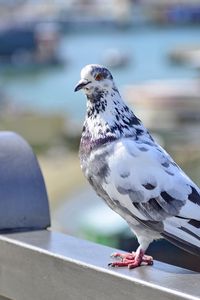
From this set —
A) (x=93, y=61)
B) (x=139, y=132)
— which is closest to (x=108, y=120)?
(x=139, y=132)

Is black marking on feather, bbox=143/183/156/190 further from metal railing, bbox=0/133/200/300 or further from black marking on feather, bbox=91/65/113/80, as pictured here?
black marking on feather, bbox=91/65/113/80

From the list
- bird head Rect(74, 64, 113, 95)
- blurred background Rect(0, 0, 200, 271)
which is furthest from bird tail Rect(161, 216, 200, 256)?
bird head Rect(74, 64, 113, 95)

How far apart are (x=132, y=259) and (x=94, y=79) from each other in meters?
0.46

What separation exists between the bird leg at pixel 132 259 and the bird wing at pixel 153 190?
7 centimetres

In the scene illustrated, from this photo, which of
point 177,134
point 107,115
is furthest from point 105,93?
point 177,134

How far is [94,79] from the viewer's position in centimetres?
230

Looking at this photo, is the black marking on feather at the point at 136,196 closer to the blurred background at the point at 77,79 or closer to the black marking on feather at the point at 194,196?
the black marking on feather at the point at 194,196

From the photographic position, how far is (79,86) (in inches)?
89.9

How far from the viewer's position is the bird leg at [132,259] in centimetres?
212

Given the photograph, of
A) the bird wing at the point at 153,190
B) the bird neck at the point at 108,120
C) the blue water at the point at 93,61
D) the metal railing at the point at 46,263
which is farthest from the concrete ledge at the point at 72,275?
the blue water at the point at 93,61

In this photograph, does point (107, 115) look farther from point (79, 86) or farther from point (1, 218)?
point (1, 218)

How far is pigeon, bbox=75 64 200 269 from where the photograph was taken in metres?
2.20

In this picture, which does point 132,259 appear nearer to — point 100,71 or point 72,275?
point 72,275

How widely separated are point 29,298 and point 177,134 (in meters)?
25.2
